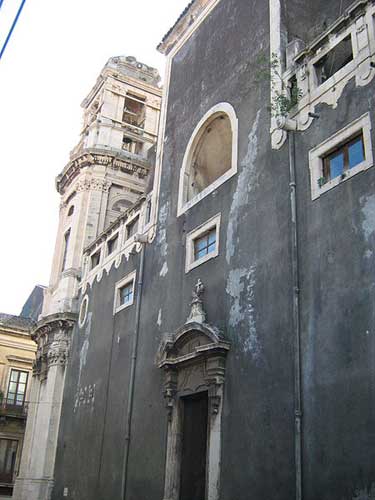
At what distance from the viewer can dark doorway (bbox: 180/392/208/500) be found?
14719mm

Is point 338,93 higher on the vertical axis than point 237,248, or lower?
higher

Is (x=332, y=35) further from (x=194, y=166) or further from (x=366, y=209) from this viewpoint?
(x=194, y=166)

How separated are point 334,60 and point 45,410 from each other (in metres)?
18.0

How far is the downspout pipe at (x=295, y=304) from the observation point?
1129 cm

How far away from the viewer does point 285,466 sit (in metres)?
11.6

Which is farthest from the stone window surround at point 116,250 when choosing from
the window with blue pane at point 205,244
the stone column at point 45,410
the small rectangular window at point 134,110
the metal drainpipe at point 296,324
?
the small rectangular window at point 134,110

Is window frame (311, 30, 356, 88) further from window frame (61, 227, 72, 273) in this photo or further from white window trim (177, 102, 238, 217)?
window frame (61, 227, 72, 273)

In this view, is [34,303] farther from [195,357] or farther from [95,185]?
[195,357]

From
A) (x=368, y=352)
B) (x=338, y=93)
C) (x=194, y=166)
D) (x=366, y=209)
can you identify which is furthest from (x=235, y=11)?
(x=368, y=352)

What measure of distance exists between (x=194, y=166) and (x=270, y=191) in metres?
5.27

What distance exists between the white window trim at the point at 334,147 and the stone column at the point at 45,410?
1557cm

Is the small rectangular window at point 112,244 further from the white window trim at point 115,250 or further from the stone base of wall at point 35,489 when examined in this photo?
the stone base of wall at point 35,489

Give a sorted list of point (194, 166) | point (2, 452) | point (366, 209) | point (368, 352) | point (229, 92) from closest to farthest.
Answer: point (368, 352) → point (366, 209) → point (229, 92) → point (194, 166) → point (2, 452)

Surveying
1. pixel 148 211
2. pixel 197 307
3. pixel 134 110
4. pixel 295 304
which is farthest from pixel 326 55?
pixel 134 110
